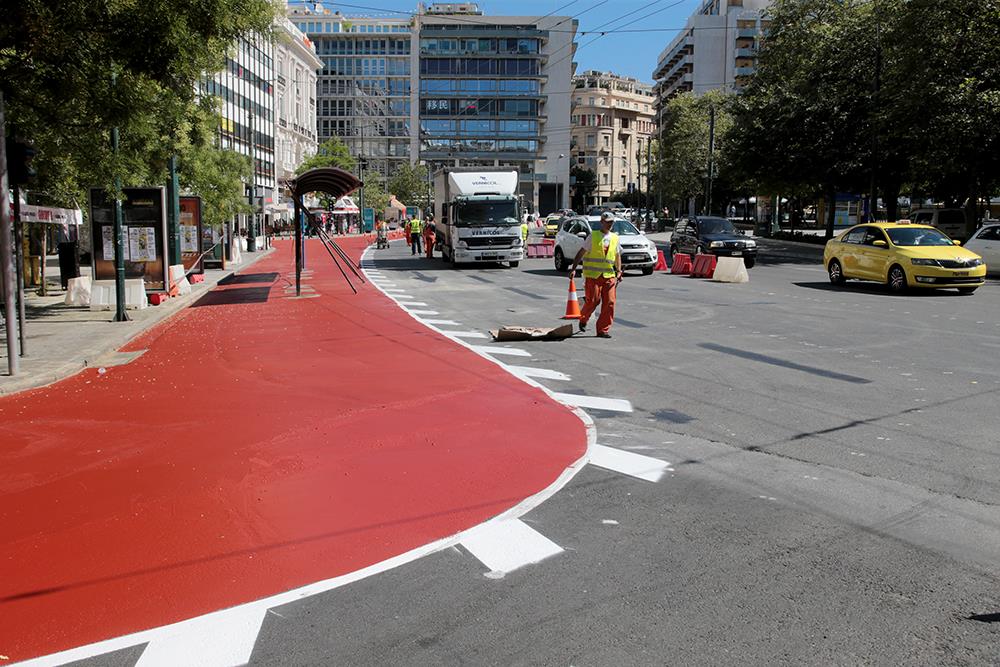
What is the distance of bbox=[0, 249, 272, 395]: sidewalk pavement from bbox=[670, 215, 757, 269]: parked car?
17.3 meters

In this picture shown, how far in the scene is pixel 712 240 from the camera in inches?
1256

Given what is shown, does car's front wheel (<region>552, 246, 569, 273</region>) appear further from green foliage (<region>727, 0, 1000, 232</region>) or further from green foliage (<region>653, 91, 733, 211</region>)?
green foliage (<region>653, 91, 733, 211</region>)

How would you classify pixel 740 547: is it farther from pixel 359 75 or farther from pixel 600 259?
pixel 359 75

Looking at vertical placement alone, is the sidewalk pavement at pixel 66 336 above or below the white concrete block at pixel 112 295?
below

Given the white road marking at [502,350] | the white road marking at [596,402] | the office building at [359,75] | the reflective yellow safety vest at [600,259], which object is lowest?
the white road marking at [596,402]

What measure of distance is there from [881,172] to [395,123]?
356 feet

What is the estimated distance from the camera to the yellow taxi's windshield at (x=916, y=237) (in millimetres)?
21766

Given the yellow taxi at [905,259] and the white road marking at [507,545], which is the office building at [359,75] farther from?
the white road marking at [507,545]

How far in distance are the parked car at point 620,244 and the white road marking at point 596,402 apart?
1794 centimetres

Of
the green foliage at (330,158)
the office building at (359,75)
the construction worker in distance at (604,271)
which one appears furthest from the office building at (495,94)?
the construction worker in distance at (604,271)

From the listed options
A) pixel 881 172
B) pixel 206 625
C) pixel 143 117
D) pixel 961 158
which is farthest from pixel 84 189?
pixel 881 172

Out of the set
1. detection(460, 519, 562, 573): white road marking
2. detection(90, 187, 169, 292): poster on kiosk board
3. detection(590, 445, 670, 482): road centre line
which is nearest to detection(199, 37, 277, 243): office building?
detection(90, 187, 169, 292): poster on kiosk board

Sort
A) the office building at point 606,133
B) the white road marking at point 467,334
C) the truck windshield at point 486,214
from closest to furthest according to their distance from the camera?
the white road marking at point 467,334 < the truck windshield at point 486,214 < the office building at point 606,133

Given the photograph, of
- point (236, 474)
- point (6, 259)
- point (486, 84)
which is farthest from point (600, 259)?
point (486, 84)
